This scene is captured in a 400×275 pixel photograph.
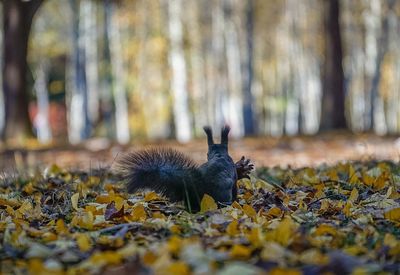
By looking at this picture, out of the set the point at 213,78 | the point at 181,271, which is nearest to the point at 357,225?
the point at 181,271

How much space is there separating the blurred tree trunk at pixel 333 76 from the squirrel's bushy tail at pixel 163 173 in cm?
1253

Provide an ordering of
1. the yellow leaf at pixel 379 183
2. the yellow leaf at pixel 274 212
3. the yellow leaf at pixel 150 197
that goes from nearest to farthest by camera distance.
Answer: the yellow leaf at pixel 274 212
the yellow leaf at pixel 150 197
the yellow leaf at pixel 379 183

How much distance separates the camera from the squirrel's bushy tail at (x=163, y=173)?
155 inches

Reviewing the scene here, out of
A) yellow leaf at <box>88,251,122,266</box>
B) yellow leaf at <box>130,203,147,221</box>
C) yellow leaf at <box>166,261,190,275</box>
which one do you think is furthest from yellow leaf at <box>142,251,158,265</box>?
yellow leaf at <box>130,203,147,221</box>

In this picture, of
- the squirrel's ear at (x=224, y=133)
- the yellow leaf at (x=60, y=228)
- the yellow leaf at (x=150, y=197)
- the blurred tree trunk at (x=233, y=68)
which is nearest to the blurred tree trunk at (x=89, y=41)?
the blurred tree trunk at (x=233, y=68)

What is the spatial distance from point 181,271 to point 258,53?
4230 centimetres

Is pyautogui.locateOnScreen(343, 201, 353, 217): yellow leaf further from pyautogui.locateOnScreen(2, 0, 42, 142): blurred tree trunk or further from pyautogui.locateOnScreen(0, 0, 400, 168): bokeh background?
pyautogui.locateOnScreen(2, 0, 42, 142): blurred tree trunk

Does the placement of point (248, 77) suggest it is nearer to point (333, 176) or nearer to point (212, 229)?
point (333, 176)

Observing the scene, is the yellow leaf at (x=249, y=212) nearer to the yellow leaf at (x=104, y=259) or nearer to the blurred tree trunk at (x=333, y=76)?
the yellow leaf at (x=104, y=259)

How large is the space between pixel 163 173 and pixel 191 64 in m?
36.3

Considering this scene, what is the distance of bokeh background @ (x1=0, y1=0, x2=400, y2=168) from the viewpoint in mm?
17156

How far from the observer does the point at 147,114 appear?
40156 millimetres

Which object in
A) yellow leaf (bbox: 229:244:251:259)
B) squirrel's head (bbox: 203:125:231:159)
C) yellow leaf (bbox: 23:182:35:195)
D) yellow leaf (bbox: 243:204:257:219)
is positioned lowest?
yellow leaf (bbox: 229:244:251:259)

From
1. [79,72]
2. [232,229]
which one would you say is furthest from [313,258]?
[79,72]
